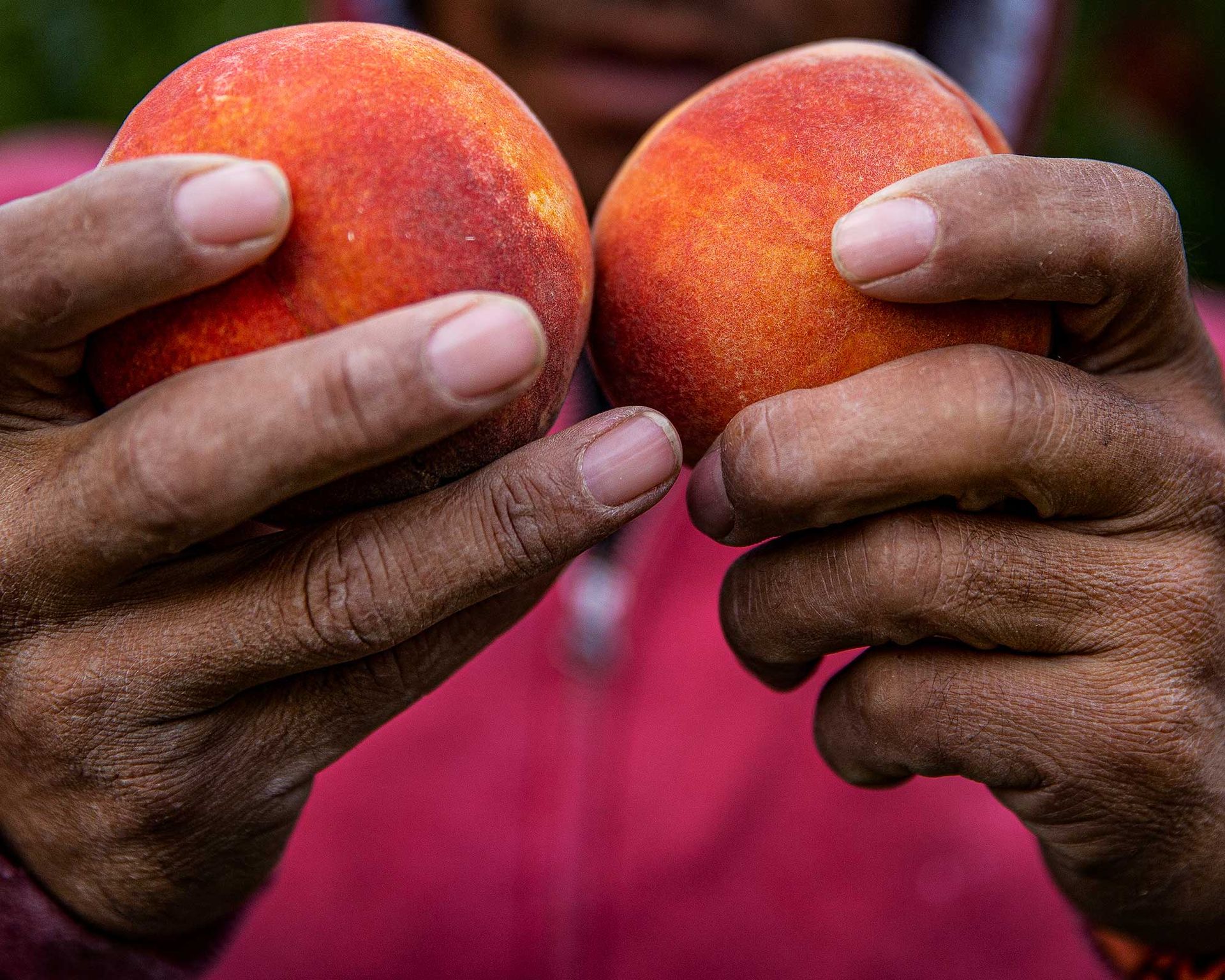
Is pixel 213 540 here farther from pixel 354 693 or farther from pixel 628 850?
pixel 628 850

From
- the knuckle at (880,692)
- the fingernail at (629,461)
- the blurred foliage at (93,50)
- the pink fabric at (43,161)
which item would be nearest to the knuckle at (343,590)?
the fingernail at (629,461)

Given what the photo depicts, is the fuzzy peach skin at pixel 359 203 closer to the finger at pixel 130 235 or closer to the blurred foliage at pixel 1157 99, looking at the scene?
the finger at pixel 130 235

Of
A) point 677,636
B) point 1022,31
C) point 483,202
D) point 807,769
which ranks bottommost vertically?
point 807,769

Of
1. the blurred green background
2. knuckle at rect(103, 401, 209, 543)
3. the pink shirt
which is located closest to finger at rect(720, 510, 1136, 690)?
knuckle at rect(103, 401, 209, 543)

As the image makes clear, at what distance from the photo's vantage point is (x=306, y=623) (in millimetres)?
1039

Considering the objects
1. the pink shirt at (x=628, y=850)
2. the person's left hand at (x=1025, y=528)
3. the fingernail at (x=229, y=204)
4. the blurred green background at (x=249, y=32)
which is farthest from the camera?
the blurred green background at (x=249, y=32)

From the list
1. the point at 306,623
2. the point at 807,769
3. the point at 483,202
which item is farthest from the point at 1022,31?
the point at 306,623

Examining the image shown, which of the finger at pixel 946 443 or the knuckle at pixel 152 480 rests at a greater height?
the knuckle at pixel 152 480

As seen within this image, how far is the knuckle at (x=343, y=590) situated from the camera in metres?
1.04

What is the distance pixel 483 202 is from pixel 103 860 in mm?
871

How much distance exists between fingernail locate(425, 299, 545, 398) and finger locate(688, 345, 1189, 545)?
264 millimetres

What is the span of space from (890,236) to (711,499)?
0.34 metres

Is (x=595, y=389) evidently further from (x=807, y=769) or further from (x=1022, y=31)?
(x=1022, y=31)

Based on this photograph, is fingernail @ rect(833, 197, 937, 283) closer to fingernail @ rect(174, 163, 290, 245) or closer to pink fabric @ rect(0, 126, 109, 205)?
fingernail @ rect(174, 163, 290, 245)
